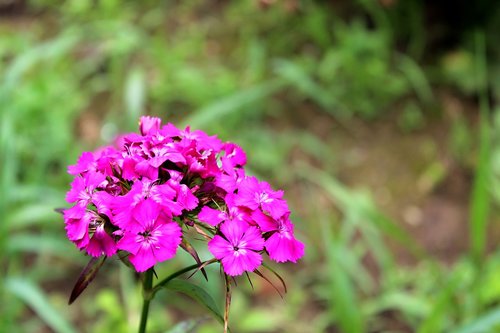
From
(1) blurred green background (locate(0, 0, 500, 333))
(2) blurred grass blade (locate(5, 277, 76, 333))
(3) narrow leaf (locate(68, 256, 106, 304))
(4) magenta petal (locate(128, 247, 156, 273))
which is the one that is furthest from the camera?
(1) blurred green background (locate(0, 0, 500, 333))

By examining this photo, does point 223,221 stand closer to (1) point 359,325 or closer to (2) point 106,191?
(2) point 106,191

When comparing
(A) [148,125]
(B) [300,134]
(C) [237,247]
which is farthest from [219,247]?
(B) [300,134]

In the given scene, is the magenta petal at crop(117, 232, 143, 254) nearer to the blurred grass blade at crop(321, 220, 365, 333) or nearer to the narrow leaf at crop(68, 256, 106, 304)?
the narrow leaf at crop(68, 256, 106, 304)

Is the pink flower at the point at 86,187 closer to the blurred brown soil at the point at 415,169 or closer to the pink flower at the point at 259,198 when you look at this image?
the pink flower at the point at 259,198

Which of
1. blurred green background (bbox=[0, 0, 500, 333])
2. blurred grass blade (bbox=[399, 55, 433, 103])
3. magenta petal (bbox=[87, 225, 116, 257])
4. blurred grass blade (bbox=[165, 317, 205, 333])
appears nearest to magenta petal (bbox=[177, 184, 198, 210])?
magenta petal (bbox=[87, 225, 116, 257])

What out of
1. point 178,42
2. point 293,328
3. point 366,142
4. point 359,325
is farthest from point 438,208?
point 178,42

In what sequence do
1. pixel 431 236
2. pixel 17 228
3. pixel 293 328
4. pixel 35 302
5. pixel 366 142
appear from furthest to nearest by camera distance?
pixel 366 142 < pixel 431 236 < pixel 17 228 < pixel 293 328 < pixel 35 302
